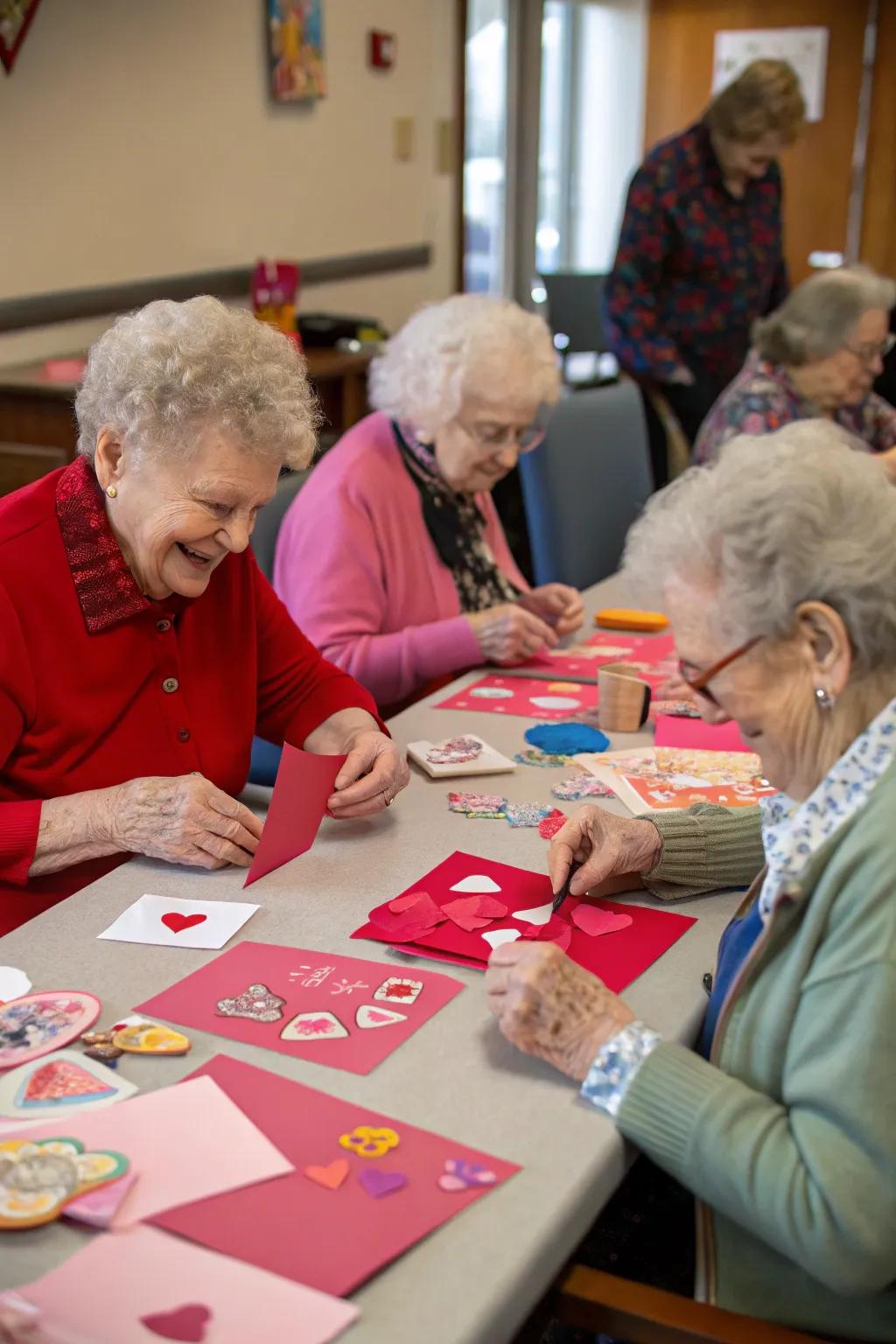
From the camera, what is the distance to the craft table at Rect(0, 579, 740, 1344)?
0.96 metres

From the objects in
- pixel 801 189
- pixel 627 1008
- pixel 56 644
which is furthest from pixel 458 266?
pixel 627 1008

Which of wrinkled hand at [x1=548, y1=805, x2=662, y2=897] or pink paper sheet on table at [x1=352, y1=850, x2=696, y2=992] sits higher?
wrinkled hand at [x1=548, y1=805, x2=662, y2=897]

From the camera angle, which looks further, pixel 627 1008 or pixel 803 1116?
pixel 627 1008

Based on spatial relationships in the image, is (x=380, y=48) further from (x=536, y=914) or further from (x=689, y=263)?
(x=536, y=914)

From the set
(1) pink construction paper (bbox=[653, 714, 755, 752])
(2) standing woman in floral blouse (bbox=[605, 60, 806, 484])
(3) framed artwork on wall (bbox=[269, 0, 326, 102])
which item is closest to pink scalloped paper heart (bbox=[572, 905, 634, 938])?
(1) pink construction paper (bbox=[653, 714, 755, 752])

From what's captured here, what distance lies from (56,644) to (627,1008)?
0.86m

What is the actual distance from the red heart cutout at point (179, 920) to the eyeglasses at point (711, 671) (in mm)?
596

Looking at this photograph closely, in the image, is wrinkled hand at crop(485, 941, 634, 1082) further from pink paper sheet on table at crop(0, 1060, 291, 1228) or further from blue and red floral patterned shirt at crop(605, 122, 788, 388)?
blue and red floral patterned shirt at crop(605, 122, 788, 388)

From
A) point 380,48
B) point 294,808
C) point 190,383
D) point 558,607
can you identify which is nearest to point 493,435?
point 558,607

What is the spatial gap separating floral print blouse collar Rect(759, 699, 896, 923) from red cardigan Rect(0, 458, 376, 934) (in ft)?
2.94

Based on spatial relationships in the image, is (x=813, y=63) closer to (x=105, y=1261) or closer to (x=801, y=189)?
(x=801, y=189)

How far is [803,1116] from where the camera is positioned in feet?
3.49

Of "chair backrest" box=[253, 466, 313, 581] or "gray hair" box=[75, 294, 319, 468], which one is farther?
"chair backrest" box=[253, 466, 313, 581]

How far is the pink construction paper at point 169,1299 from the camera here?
2.95ft
